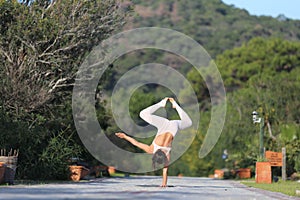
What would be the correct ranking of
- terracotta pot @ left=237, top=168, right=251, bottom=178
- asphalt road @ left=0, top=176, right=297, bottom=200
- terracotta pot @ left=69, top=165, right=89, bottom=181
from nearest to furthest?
1. asphalt road @ left=0, top=176, right=297, bottom=200
2. terracotta pot @ left=69, top=165, right=89, bottom=181
3. terracotta pot @ left=237, top=168, right=251, bottom=178

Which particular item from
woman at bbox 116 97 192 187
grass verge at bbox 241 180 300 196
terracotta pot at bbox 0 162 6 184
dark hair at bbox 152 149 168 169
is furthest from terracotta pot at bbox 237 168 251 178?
terracotta pot at bbox 0 162 6 184

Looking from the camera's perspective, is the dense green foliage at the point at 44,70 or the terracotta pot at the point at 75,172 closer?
the dense green foliage at the point at 44,70

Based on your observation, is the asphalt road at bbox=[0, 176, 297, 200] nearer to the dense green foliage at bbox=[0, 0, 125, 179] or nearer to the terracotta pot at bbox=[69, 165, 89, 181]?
the dense green foliage at bbox=[0, 0, 125, 179]

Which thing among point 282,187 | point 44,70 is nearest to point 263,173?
point 282,187

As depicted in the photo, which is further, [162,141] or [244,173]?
[244,173]

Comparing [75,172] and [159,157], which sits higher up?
[159,157]

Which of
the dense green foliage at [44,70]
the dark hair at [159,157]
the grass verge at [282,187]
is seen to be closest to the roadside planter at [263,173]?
the grass verge at [282,187]

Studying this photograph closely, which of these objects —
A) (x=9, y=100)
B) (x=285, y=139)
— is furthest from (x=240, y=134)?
(x=9, y=100)

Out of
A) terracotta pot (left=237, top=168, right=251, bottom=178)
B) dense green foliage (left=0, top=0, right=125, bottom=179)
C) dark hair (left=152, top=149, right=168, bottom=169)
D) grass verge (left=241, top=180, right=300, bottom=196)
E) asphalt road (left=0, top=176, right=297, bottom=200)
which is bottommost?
asphalt road (left=0, top=176, right=297, bottom=200)

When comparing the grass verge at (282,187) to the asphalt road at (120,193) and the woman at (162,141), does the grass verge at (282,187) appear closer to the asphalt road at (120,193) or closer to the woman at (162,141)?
the asphalt road at (120,193)

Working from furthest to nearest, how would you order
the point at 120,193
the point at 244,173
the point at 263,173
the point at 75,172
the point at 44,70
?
the point at 244,173
the point at 263,173
the point at 44,70
the point at 75,172
the point at 120,193

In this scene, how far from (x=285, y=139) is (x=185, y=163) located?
86.9 feet

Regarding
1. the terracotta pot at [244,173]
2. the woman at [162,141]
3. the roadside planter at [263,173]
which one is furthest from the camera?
the terracotta pot at [244,173]

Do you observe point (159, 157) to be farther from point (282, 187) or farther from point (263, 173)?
point (263, 173)
